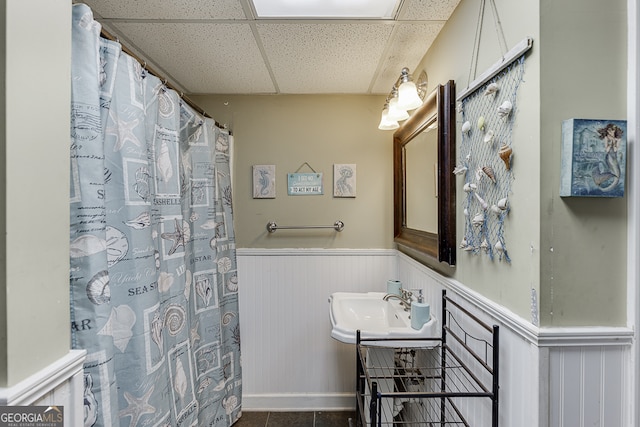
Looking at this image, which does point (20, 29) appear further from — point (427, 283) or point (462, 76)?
point (427, 283)

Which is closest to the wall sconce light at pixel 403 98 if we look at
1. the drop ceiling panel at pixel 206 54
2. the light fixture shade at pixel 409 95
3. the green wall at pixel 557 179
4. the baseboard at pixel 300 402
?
the light fixture shade at pixel 409 95

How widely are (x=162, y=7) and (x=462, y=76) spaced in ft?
4.01

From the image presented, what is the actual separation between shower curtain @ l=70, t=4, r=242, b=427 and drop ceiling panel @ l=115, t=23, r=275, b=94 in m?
0.30

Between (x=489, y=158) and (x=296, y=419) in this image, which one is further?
(x=296, y=419)

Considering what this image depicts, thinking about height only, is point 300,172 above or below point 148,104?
below

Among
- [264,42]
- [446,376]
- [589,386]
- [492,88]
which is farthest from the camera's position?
[264,42]

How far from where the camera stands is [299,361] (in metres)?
2.05

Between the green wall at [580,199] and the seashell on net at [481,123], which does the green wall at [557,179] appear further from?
the seashell on net at [481,123]

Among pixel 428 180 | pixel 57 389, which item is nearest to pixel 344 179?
pixel 428 180

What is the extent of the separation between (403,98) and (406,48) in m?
0.33

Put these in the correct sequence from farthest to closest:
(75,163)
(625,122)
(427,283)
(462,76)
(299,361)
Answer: (299,361) → (427,283) → (462,76) → (75,163) → (625,122)

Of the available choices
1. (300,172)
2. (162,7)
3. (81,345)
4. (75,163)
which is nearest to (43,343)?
(81,345)

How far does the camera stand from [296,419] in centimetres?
194

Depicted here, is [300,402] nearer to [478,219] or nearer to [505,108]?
[478,219]
